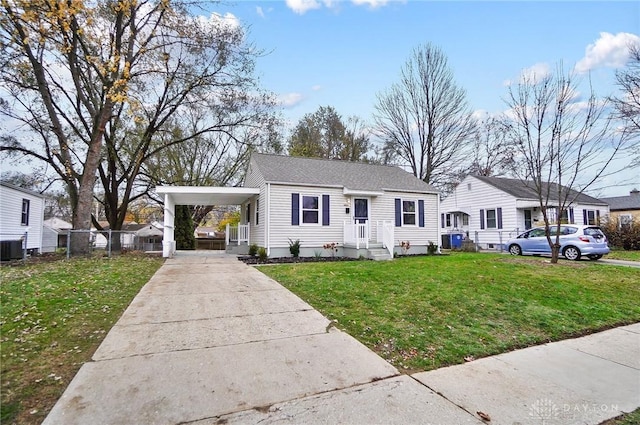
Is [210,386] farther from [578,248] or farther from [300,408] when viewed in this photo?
[578,248]

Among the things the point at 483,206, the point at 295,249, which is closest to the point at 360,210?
the point at 295,249

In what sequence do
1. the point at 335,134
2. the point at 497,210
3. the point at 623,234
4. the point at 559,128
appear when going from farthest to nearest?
the point at 335,134, the point at 497,210, the point at 623,234, the point at 559,128

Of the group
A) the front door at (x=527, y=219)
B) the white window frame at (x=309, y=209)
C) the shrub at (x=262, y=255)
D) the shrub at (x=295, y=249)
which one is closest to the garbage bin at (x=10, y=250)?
the shrub at (x=262, y=255)

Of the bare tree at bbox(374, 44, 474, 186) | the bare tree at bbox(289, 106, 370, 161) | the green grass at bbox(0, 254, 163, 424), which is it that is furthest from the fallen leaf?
the bare tree at bbox(289, 106, 370, 161)

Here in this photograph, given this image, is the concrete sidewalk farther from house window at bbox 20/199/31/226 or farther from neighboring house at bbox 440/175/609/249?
house window at bbox 20/199/31/226

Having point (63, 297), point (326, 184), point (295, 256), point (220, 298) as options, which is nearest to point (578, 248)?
point (326, 184)

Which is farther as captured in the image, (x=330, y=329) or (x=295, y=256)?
(x=295, y=256)

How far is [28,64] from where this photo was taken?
43.2 ft

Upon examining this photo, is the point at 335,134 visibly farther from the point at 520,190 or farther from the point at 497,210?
the point at 520,190

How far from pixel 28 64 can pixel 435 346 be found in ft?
57.7

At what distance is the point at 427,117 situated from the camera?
80.3 ft

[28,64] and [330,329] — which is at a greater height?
[28,64]

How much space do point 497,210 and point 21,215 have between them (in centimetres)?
2593

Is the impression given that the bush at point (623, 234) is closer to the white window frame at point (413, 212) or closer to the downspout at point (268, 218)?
the white window frame at point (413, 212)
